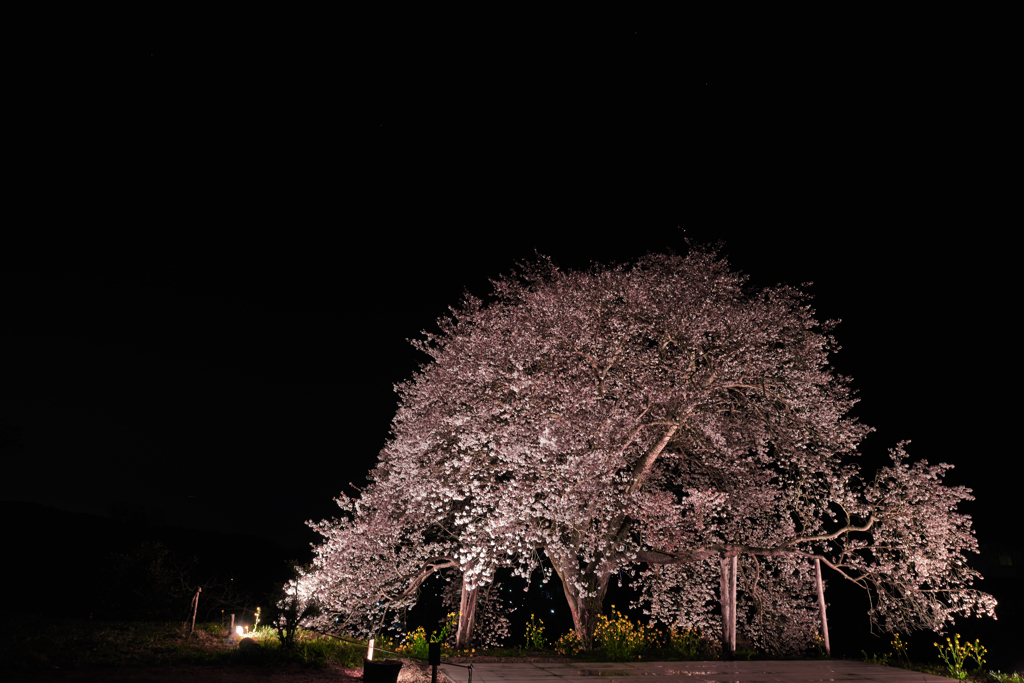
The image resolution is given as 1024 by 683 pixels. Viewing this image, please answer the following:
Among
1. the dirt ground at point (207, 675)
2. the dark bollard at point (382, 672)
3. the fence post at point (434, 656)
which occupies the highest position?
the fence post at point (434, 656)

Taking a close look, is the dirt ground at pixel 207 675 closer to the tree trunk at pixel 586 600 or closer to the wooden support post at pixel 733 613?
the tree trunk at pixel 586 600

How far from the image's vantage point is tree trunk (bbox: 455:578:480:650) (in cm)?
1380

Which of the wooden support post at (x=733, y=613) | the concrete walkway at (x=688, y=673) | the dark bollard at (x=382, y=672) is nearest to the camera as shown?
the dark bollard at (x=382, y=672)

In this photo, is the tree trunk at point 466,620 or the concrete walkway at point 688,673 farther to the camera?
the tree trunk at point 466,620

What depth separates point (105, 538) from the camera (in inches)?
1297

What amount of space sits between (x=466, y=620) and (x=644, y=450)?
19.4 feet

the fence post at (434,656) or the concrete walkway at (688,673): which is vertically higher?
the fence post at (434,656)

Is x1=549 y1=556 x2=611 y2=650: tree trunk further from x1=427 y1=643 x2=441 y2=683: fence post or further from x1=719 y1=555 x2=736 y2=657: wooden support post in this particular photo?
x1=427 y1=643 x2=441 y2=683: fence post

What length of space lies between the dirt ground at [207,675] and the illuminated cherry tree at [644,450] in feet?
11.1

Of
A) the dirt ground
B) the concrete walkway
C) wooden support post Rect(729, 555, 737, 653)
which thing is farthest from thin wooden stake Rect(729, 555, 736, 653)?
the dirt ground

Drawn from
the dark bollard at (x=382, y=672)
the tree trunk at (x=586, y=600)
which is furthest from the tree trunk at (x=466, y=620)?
the dark bollard at (x=382, y=672)

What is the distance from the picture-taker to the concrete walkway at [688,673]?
9.18m

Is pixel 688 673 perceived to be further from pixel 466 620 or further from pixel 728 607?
pixel 466 620

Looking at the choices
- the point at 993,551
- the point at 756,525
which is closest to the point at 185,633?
the point at 756,525
